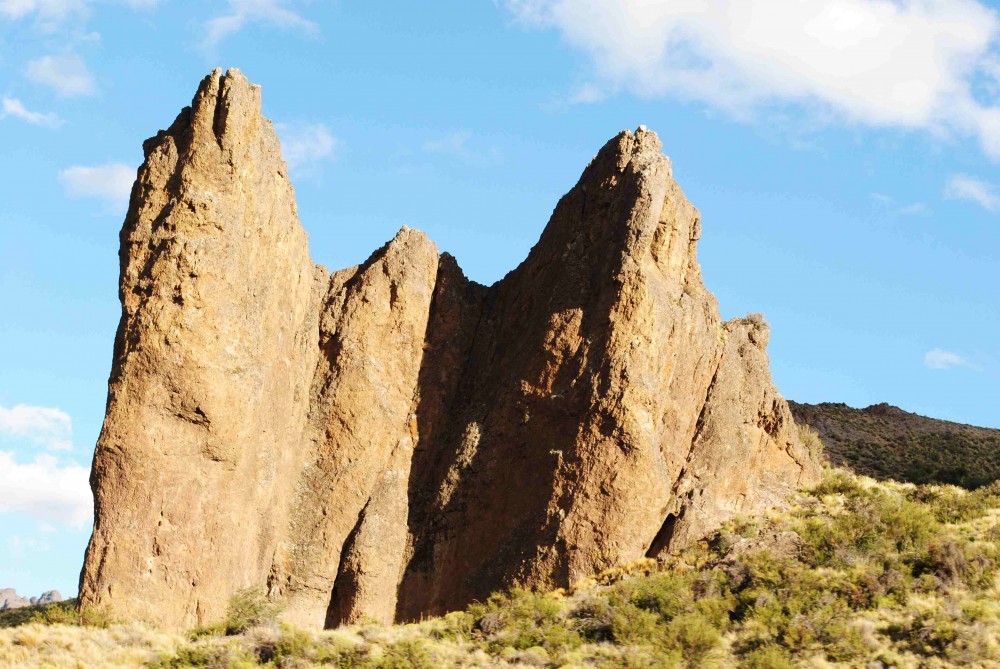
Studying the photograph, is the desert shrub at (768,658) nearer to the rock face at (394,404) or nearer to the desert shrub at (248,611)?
the rock face at (394,404)

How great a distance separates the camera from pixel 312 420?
29719 millimetres

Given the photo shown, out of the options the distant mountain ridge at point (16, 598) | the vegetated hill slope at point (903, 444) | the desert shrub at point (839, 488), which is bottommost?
the distant mountain ridge at point (16, 598)

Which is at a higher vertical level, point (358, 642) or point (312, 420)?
point (312, 420)

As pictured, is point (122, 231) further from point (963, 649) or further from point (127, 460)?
point (963, 649)

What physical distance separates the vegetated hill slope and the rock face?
10252mm

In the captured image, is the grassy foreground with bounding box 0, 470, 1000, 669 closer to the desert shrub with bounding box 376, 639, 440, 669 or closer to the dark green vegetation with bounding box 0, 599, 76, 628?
the desert shrub with bounding box 376, 639, 440, 669

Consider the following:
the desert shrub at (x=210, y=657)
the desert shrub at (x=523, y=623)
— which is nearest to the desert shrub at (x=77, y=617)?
the desert shrub at (x=210, y=657)

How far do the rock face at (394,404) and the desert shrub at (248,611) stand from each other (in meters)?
0.32

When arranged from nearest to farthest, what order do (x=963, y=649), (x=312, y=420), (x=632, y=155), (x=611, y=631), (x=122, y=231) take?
(x=963, y=649), (x=611, y=631), (x=122, y=231), (x=312, y=420), (x=632, y=155)

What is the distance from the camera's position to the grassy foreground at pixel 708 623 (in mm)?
24250

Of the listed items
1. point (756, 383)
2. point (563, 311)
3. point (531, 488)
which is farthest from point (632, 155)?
point (531, 488)

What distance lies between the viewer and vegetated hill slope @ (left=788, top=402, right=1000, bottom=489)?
41.6 metres

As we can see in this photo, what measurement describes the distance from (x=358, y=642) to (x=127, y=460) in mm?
6101

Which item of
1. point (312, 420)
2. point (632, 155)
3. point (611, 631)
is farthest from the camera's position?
point (632, 155)
